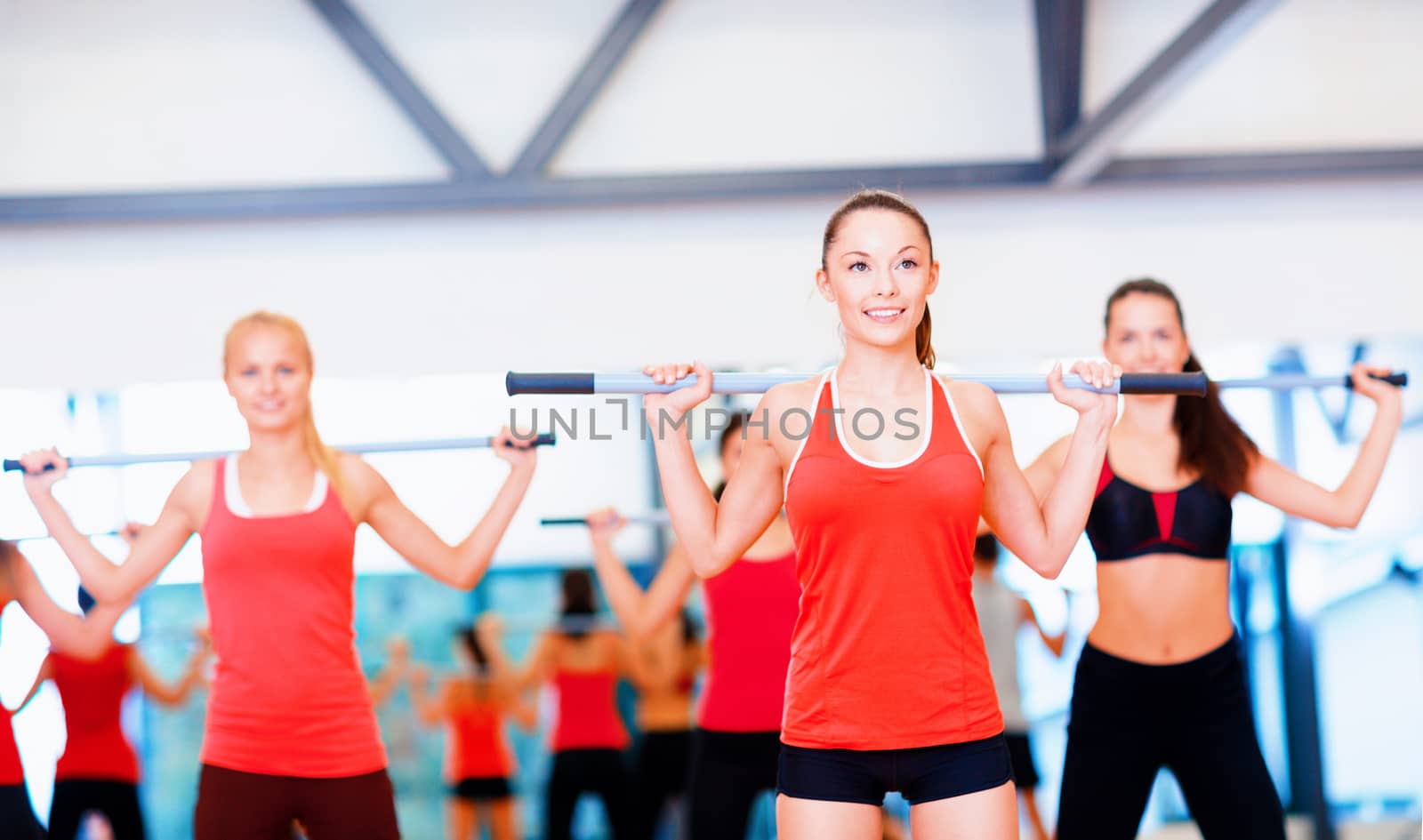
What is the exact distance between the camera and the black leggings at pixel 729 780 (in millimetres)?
3293

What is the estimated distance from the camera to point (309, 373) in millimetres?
2797

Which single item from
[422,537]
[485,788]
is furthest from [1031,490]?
[485,788]

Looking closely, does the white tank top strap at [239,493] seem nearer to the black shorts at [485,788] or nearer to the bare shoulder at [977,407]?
the bare shoulder at [977,407]

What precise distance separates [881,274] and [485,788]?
3438mm

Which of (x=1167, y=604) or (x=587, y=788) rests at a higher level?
(x=1167, y=604)

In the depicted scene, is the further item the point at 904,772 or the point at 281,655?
the point at 281,655

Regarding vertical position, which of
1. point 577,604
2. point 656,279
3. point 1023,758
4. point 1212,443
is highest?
point 656,279

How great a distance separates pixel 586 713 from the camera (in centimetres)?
480

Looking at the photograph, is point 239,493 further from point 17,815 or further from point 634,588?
point 634,588

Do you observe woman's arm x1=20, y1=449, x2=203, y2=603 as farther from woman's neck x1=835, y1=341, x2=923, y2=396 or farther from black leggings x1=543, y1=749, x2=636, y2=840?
black leggings x1=543, y1=749, x2=636, y2=840

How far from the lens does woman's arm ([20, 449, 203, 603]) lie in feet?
8.97

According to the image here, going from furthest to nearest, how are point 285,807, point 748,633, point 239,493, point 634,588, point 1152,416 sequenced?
point 634,588
point 748,633
point 1152,416
point 239,493
point 285,807

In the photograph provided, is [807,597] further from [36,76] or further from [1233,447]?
[36,76]

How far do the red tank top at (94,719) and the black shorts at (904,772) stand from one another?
2.85 m
